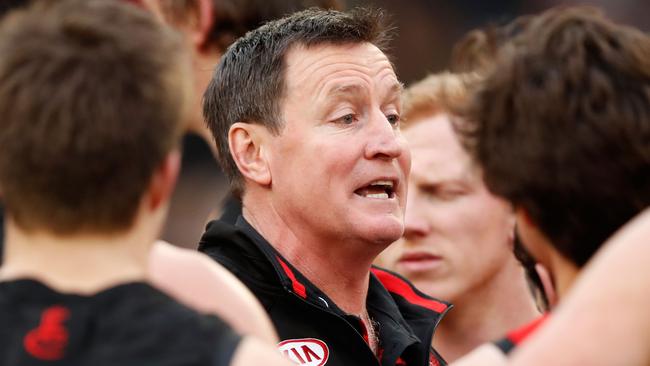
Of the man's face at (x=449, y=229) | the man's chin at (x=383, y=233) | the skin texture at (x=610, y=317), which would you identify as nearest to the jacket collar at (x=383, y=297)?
the man's chin at (x=383, y=233)

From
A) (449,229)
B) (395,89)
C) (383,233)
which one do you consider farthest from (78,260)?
(449,229)

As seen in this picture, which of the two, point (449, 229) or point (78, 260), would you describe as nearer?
point (78, 260)

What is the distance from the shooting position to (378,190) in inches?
156

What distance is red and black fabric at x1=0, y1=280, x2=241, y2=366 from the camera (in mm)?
1950

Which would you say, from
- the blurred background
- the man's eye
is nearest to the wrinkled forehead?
the man's eye

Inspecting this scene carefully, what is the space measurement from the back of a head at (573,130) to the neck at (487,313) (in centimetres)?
301

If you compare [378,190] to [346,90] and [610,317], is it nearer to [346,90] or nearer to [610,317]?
[346,90]

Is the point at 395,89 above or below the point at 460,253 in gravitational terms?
above

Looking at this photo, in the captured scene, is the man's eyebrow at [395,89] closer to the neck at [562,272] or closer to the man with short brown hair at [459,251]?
the man with short brown hair at [459,251]

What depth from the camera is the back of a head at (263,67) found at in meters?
3.96

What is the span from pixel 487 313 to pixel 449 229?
1.42 ft

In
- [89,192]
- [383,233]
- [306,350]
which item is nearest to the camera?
[89,192]

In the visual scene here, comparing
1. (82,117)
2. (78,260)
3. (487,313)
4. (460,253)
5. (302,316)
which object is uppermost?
(82,117)

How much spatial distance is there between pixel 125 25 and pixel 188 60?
0.16 m
